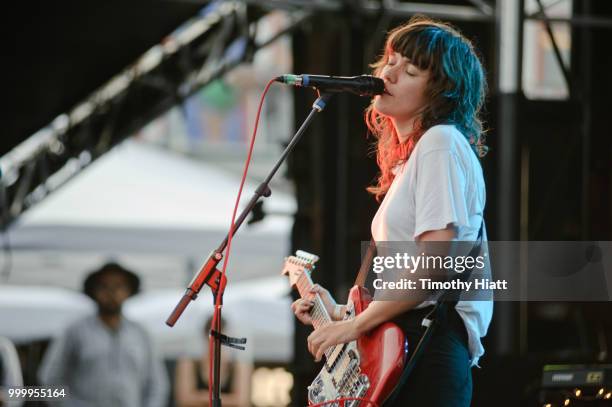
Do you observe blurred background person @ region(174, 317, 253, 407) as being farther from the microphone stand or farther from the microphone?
the microphone

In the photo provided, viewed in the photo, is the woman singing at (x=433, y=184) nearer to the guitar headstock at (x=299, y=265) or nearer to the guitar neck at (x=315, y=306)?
the guitar neck at (x=315, y=306)

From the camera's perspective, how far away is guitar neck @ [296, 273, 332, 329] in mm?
2406

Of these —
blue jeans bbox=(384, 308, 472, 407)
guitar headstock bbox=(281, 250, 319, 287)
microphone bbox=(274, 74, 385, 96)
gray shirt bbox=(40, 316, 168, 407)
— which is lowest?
gray shirt bbox=(40, 316, 168, 407)

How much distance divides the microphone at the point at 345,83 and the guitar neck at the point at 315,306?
555 millimetres

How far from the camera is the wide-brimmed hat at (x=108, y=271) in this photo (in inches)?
215

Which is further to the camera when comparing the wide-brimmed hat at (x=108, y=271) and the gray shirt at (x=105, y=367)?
the wide-brimmed hat at (x=108, y=271)

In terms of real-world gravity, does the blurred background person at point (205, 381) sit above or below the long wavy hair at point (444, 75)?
below

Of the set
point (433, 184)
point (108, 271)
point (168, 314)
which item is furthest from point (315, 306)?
point (168, 314)

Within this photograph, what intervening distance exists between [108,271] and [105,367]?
0.66 metres

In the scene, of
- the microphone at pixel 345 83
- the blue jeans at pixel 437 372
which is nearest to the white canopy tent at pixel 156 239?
the microphone at pixel 345 83

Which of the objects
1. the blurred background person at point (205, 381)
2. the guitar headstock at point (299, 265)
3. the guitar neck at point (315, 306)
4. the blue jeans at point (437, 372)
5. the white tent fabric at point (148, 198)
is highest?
the white tent fabric at point (148, 198)

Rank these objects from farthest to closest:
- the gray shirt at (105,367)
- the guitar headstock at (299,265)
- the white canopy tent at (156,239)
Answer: the white canopy tent at (156,239) < the gray shirt at (105,367) < the guitar headstock at (299,265)

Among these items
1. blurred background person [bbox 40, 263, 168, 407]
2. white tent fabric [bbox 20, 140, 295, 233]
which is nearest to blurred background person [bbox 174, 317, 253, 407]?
white tent fabric [bbox 20, 140, 295, 233]

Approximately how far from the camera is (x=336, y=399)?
2324 millimetres
